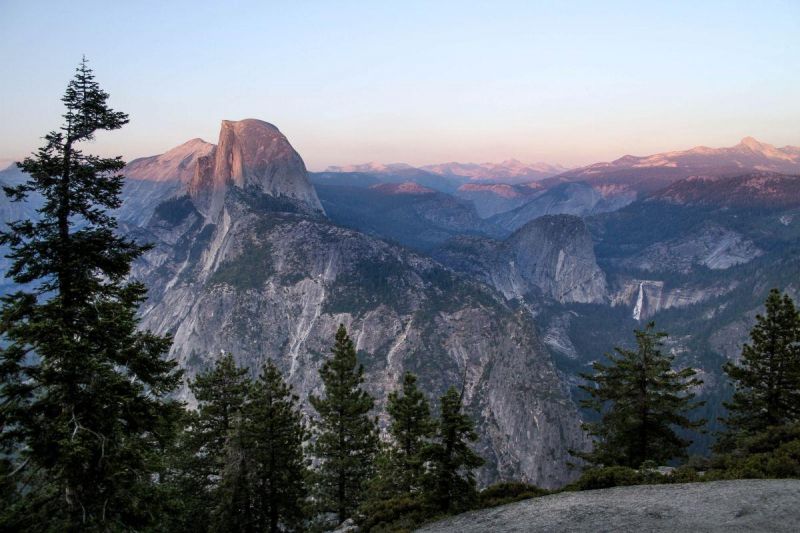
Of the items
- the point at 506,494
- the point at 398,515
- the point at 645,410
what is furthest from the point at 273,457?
the point at 645,410

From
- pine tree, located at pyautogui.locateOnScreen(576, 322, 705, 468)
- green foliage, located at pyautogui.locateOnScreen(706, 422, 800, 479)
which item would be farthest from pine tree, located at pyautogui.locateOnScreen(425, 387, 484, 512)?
pine tree, located at pyautogui.locateOnScreen(576, 322, 705, 468)

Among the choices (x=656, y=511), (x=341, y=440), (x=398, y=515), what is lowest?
(x=341, y=440)

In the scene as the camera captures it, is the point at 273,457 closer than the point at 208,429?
Yes

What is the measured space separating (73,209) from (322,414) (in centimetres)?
2354

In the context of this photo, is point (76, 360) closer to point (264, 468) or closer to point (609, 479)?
point (264, 468)

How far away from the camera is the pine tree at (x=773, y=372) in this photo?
2938 cm

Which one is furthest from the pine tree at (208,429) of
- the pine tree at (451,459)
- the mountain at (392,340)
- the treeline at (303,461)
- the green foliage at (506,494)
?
the mountain at (392,340)

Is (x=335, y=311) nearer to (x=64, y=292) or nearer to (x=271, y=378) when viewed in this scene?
(x=271, y=378)

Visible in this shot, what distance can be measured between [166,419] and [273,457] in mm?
14469

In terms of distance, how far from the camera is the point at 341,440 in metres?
34.5

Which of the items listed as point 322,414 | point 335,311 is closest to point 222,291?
point 335,311

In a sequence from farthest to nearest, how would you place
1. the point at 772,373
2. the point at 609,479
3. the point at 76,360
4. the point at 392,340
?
the point at 392,340, the point at 772,373, the point at 609,479, the point at 76,360

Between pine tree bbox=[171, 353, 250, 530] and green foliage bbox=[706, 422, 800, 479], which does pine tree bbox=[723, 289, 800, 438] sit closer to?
green foliage bbox=[706, 422, 800, 479]

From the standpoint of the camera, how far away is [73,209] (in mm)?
16312
